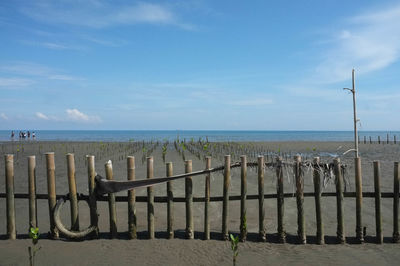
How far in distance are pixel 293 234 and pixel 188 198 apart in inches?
117

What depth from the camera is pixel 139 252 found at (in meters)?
6.57

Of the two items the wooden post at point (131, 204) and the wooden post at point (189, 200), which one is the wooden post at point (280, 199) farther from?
the wooden post at point (131, 204)

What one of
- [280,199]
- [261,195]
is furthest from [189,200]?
[280,199]

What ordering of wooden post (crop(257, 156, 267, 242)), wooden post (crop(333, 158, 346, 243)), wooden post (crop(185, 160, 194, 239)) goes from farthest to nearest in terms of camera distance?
wooden post (crop(185, 160, 194, 239)), wooden post (crop(257, 156, 267, 242)), wooden post (crop(333, 158, 346, 243))

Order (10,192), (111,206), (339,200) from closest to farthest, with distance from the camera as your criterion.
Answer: (339,200) < (111,206) < (10,192)

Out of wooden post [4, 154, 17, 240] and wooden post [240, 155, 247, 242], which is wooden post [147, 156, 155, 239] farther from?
wooden post [4, 154, 17, 240]

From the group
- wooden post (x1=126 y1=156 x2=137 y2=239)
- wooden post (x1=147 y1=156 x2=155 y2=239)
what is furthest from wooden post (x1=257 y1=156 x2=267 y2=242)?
wooden post (x1=126 y1=156 x2=137 y2=239)

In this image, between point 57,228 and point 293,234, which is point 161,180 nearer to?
point 57,228

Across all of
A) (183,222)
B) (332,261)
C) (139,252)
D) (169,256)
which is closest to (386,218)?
(332,261)

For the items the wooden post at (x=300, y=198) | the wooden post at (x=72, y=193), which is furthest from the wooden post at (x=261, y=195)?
the wooden post at (x=72, y=193)

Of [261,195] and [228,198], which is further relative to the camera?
[228,198]

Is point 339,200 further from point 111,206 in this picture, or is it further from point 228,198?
point 111,206


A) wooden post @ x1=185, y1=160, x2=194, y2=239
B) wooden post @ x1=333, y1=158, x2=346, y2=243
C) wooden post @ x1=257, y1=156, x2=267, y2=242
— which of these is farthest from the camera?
wooden post @ x1=185, y1=160, x2=194, y2=239

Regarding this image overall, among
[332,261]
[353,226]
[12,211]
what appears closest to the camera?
[332,261]
